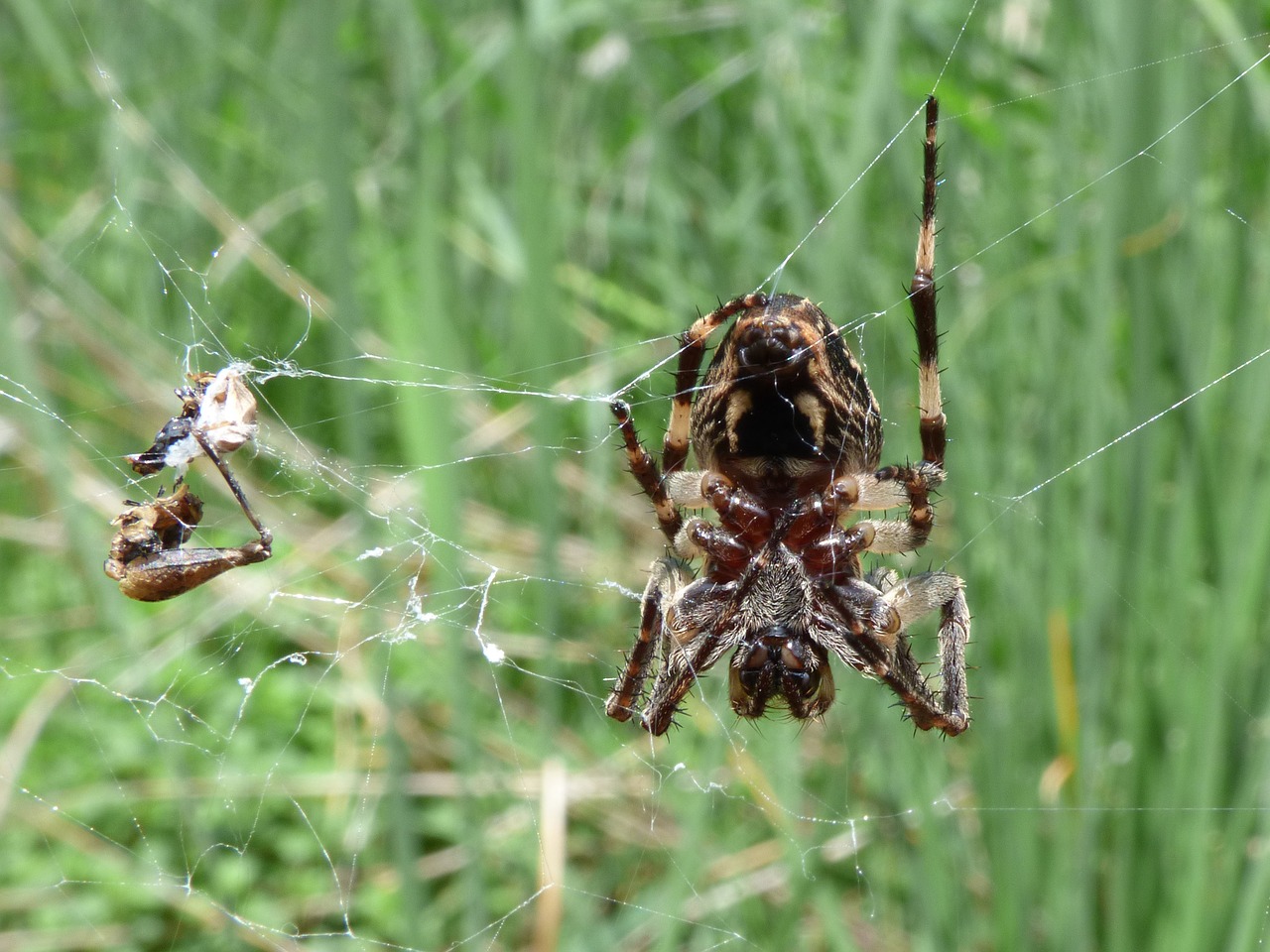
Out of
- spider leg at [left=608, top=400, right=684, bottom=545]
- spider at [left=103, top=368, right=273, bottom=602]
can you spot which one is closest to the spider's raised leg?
spider leg at [left=608, top=400, right=684, bottom=545]

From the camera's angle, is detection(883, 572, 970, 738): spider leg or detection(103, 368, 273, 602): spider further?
detection(883, 572, 970, 738): spider leg

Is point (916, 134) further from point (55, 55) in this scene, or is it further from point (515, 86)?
point (55, 55)

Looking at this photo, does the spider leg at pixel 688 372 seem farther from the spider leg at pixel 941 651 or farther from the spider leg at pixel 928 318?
the spider leg at pixel 941 651

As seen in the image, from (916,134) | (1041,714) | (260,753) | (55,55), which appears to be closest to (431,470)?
(916,134)

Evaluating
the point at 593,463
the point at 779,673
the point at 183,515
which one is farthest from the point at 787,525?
the point at 593,463

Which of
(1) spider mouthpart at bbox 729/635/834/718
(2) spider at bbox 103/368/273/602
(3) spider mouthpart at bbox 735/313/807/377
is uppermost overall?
(3) spider mouthpart at bbox 735/313/807/377

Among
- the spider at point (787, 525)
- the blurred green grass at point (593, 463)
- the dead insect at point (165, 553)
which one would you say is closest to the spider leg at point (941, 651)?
the spider at point (787, 525)

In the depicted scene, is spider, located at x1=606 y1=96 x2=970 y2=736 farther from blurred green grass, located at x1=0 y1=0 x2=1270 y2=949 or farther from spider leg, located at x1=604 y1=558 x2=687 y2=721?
blurred green grass, located at x1=0 y1=0 x2=1270 y2=949
